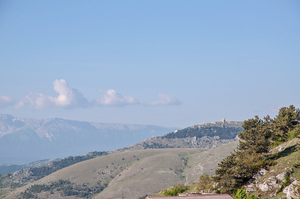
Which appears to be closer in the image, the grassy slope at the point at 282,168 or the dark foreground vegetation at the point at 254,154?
the grassy slope at the point at 282,168

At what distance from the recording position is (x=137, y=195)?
19400 centimetres

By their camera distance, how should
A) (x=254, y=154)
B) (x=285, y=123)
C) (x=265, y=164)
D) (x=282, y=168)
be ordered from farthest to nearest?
(x=285, y=123) → (x=254, y=154) → (x=265, y=164) → (x=282, y=168)

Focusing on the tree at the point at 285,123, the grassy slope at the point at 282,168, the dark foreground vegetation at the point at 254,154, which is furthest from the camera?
the tree at the point at 285,123

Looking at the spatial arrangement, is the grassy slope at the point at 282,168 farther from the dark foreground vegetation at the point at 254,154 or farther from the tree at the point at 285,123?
the tree at the point at 285,123

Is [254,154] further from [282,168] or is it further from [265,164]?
[282,168]

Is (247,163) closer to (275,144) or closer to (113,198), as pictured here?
(275,144)

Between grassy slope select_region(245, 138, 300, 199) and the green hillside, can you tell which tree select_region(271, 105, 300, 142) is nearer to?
the green hillside

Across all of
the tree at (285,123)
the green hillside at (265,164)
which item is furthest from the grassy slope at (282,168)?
the tree at (285,123)

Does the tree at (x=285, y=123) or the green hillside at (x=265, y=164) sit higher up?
the tree at (x=285, y=123)

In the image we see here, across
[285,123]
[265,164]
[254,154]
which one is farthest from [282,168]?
[285,123]

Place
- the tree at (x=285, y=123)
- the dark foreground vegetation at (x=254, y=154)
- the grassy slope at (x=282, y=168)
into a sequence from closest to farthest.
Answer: the grassy slope at (x=282, y=168) → the dark foreground vegetation at (x=254, y=154) → the tree at (x=285, y=123)

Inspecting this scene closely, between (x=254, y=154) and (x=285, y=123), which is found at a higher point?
(x=285, y=123)

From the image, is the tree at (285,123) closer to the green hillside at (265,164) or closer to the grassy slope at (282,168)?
the green hillside at (265,164)

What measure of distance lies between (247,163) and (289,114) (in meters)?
23.7
